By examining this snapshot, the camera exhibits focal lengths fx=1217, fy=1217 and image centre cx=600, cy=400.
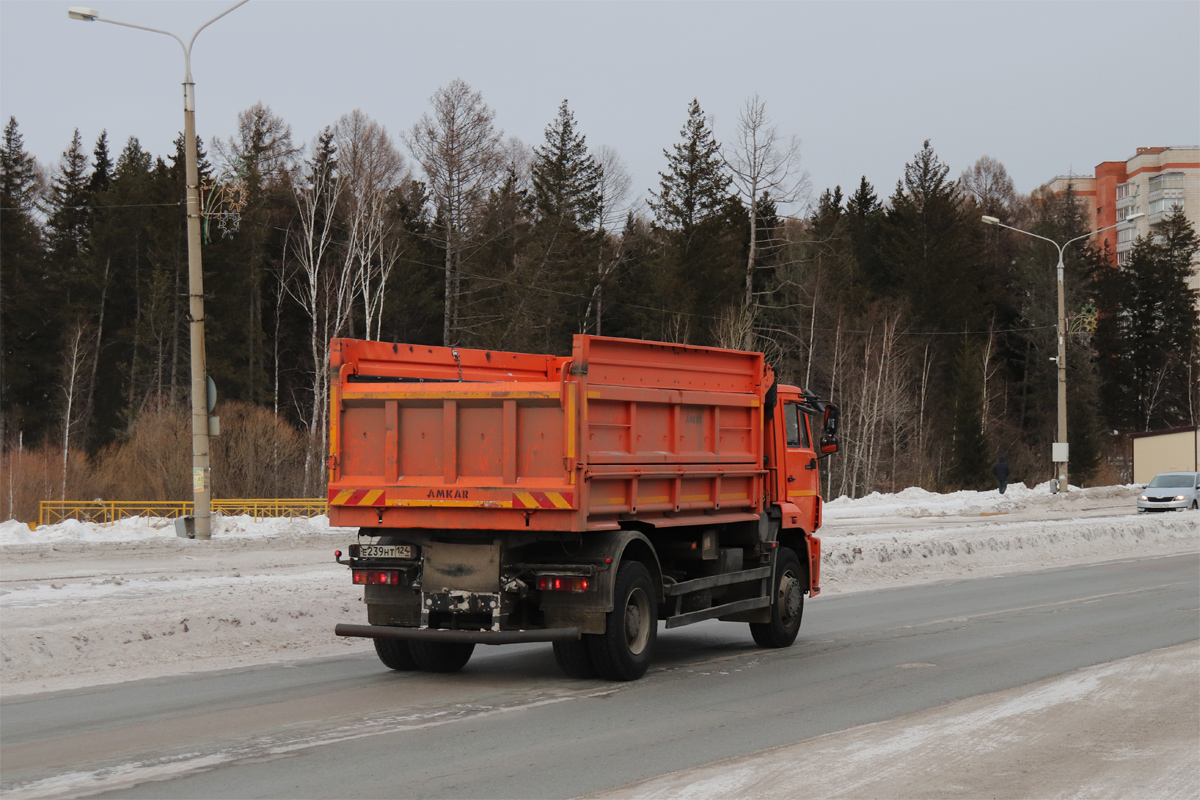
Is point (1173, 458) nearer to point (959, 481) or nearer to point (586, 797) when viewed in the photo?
point (959, 481)

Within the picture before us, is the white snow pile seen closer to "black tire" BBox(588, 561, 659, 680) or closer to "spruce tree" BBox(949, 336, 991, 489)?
"black tire" BBox(588, 561, 659, 680)

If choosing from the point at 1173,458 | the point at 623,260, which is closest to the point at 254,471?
the point at 623,260

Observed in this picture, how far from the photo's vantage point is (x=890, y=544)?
76.9 feet

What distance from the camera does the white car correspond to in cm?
3931

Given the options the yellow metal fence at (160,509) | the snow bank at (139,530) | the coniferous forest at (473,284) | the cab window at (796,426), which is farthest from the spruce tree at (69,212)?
the cab window at (796,426)

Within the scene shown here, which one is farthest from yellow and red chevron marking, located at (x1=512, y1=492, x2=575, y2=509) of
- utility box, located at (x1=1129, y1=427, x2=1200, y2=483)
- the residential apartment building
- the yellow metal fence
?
the residential apartment building

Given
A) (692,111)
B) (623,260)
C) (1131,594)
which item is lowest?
(1131,594)

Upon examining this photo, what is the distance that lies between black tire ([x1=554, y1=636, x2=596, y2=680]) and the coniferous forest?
119ft

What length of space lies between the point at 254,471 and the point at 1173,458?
162ft

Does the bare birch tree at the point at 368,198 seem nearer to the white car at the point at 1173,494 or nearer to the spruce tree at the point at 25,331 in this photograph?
the spruce tree at the point at 25,331

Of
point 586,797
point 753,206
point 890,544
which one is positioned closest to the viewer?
point 586,797

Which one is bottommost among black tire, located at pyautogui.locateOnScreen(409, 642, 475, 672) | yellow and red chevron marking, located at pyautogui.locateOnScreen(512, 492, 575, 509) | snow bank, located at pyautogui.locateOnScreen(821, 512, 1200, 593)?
snow bank, located at pyautogui.locateOnScreen(821, 512, 1200, 593)

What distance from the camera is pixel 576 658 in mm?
10156

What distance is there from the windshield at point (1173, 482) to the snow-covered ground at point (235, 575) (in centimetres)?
260
